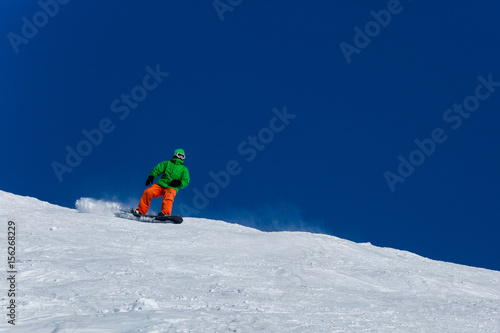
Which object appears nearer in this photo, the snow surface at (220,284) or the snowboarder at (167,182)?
the snow surface at (220,284)

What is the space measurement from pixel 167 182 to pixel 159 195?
405mm

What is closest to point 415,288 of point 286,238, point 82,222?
point 286,238

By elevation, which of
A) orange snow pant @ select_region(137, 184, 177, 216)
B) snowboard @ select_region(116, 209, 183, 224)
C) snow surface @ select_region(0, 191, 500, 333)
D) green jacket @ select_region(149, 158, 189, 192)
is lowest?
snow surface @ select_region(0, 191, 500, 333)

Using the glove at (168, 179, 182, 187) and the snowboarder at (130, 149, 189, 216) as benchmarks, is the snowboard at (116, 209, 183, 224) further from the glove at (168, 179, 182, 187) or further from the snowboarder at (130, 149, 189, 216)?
the glove at (168, 179, 182, 187)

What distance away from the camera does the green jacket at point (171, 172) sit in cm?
1246

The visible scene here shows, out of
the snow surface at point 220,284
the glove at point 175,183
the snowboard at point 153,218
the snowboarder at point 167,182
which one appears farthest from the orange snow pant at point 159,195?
the snow surface at point 220,284

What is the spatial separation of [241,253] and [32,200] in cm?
738

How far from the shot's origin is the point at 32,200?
12.2 meters

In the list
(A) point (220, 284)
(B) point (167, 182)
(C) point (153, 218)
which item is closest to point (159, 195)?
(B) point (167, 182)

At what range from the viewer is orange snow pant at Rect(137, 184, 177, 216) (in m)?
12.0

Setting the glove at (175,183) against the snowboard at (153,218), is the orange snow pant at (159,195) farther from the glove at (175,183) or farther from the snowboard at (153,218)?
the snowboard at (153,218)

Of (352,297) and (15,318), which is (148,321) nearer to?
(15,318)

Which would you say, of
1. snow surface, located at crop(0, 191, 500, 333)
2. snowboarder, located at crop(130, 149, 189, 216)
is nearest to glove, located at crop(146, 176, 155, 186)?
snowboarder, located at crop(130, 149, 189, 216)

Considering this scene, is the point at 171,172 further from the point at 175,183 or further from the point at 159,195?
the point at 159,195
